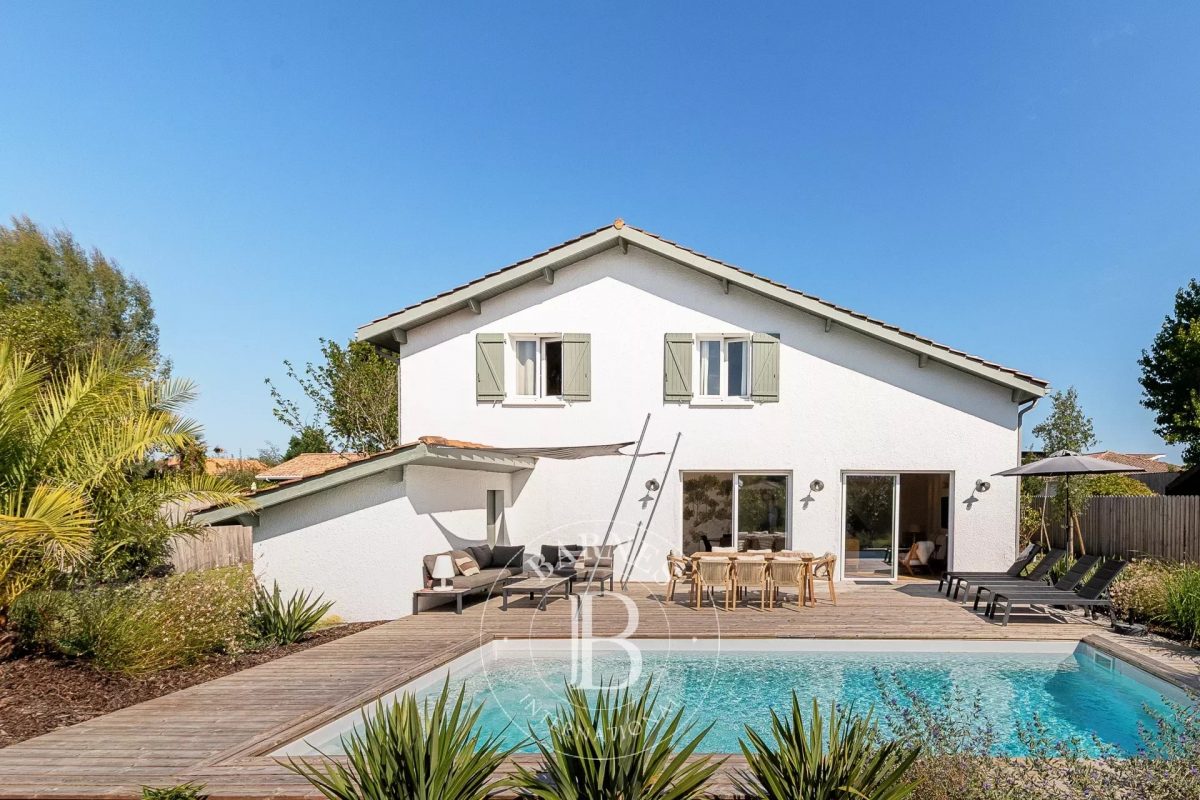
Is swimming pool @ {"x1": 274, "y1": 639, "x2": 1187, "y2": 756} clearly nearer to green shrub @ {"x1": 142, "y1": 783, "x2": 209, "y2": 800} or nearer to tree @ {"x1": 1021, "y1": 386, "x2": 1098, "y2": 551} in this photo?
green shrub @ {"x1": 142, "y1": 783, "x2": 209, "y2": 800}

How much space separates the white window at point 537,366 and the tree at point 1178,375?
28899 millimetres

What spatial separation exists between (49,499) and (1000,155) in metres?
22.1

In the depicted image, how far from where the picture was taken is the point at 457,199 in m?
20.3

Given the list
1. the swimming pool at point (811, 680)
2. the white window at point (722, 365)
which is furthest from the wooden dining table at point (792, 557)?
the white window at point (722, 365)

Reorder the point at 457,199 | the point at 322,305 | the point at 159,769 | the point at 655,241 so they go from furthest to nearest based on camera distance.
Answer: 1. the point at 322,305
2. the point at 457,199
3. the point at 655,241
4. the point at 159,769

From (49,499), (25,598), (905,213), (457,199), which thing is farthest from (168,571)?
(905,213)

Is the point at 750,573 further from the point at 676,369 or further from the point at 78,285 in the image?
the point at 78,285

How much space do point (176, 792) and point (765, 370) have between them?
12.2m

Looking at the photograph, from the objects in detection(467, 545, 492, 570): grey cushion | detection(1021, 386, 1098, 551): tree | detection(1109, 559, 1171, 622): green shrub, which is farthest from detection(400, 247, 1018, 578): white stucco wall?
detection(1021, 386, 1098, 551): tree

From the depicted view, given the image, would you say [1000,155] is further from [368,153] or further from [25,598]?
[25,598]

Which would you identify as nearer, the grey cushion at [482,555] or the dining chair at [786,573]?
the dining chair at [786,573]

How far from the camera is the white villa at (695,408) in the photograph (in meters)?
13.8

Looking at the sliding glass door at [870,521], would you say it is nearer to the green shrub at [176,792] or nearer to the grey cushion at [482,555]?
the grey cushion at [482,555]

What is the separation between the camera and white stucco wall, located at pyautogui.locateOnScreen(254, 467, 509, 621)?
427 inches
